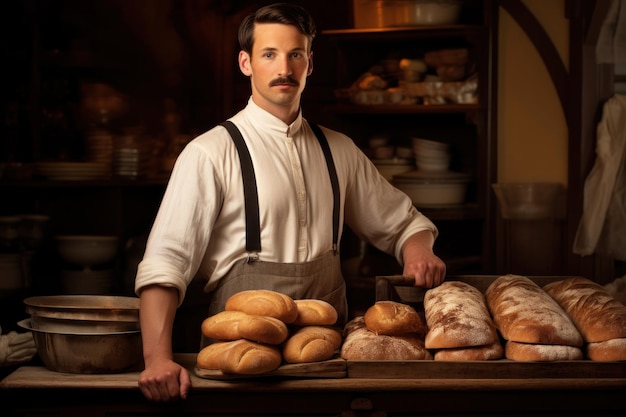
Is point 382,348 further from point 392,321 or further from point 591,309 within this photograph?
point 591,309

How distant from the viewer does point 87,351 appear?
2209 mm

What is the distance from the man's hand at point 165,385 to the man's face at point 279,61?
94cm

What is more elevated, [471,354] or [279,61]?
[279,61]

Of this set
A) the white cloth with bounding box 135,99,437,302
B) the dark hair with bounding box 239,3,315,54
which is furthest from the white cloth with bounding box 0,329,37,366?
the dark hair with bounding box 239,3,315,54

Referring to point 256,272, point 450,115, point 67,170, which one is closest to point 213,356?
point 256,272

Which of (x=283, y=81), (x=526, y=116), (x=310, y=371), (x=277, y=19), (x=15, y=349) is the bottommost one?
(x=15, y=349)

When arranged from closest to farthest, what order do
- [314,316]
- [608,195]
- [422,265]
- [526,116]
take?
[314,316], [422,265], [608,195], [526,116]

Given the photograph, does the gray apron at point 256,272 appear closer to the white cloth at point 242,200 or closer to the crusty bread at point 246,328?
the white cloth at point 242,200

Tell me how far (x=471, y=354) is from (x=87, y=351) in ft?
2.97

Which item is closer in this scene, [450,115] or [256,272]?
[256,272]

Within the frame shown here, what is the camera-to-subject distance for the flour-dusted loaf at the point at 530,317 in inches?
85.7

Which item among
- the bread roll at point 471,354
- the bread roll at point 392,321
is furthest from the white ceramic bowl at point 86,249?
the bread roll at point 471,354

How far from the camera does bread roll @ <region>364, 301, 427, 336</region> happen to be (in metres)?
2.26

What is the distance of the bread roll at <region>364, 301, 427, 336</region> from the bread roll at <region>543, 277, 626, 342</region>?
1.29ft
